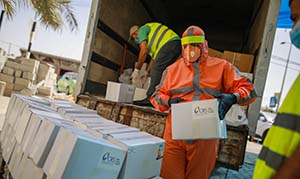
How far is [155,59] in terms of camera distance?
4.00 meters

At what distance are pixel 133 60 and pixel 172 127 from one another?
3.59 meters

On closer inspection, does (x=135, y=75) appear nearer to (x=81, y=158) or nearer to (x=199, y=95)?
(x=199, y=95)

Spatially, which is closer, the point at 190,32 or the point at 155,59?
the point at 190,32

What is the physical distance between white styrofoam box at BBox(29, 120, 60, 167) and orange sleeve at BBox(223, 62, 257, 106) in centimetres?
142

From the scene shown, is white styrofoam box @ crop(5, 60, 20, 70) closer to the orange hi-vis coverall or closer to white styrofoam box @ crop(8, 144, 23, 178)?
white styrofoam box @ crop(8, 144, 23, 178)

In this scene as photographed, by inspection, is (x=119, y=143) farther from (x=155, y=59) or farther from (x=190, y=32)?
(x=155, y=59)

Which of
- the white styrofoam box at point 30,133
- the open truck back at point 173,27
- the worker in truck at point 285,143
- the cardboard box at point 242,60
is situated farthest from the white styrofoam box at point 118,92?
the worker in truck at point 285,143

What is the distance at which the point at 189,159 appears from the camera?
2.31m

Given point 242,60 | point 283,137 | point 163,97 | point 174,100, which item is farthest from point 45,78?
point 283,137

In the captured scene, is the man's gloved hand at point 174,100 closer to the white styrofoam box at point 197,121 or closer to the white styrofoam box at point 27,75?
the white styrofoam box at point 197,121

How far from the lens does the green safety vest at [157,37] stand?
4020mm

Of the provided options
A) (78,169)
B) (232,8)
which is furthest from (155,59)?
Answer: (232,8)

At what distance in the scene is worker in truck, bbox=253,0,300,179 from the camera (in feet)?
2.28

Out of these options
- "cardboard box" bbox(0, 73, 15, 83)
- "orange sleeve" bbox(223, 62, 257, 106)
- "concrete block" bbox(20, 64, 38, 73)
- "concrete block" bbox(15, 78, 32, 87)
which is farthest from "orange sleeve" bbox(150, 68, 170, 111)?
"cardboard box" bbox(0, 73, 15, 83)
